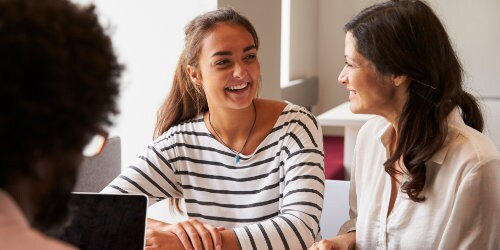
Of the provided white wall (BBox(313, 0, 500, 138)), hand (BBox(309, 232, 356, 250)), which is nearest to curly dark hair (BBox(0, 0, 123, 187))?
hand (BBox(309, 232, 356, 250))

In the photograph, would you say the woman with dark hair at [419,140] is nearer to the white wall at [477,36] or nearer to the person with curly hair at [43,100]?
the person with curly hair at [43,100]

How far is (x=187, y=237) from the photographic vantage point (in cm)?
145

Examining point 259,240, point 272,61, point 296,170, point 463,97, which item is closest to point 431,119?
point 463,97

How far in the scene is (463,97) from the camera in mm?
1629

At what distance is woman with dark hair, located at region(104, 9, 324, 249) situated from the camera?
1.70 m

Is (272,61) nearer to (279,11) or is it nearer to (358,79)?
(279,11)

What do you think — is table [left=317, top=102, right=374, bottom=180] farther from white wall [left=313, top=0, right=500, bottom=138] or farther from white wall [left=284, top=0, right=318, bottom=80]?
white wall [left=313, top=0, right=500, bottom=138]

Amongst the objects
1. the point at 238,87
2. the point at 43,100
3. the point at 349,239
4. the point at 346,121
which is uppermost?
the point at 43,100

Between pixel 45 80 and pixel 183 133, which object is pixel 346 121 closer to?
pixel 183 133

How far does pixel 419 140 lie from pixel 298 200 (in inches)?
11.8

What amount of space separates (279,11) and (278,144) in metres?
1.63

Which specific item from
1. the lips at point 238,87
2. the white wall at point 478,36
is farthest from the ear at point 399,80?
the white wall at point 478,36

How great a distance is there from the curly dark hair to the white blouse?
1.16 meters

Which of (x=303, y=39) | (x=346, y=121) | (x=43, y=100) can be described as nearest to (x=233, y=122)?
(x=43, y=100)
